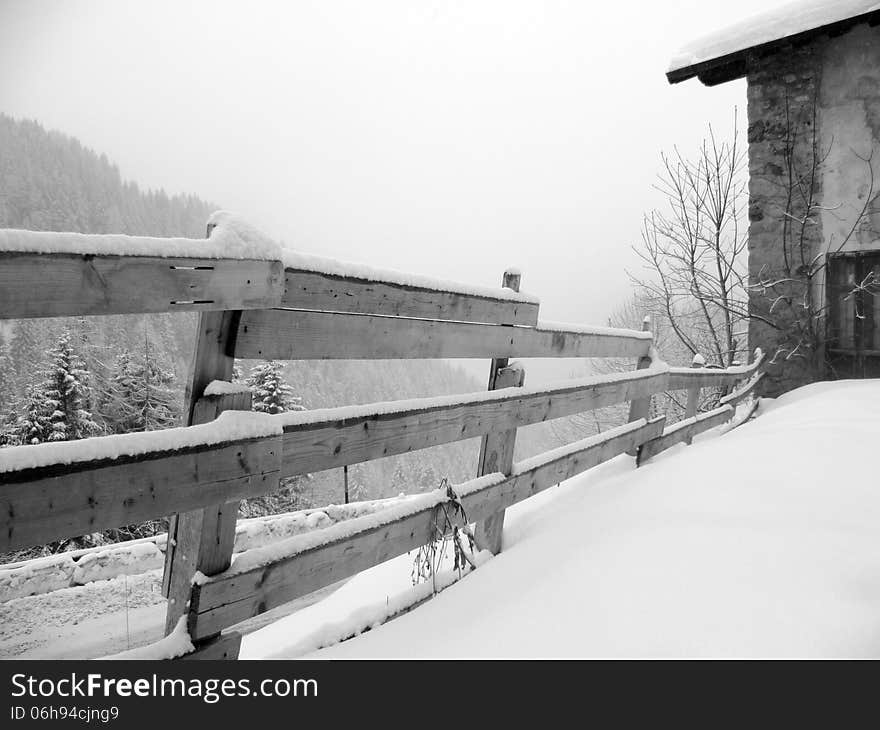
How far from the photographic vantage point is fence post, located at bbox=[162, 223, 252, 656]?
5.38ft

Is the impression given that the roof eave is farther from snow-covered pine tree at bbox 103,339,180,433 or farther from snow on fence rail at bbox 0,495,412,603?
snow-covered pine tree at bbox 103,339,180,433

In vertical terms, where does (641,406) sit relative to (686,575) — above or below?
above

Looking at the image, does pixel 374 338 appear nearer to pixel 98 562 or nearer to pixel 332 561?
pixel 332 561

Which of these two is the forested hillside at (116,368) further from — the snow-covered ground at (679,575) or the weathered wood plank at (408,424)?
the snow-covered ground at (679,575)

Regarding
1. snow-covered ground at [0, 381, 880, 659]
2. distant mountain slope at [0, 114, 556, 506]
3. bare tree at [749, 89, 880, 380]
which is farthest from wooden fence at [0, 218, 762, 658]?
distant mountain slope at [0, 114, 556, 506]

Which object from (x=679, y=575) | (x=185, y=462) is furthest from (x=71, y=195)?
(x=679, y=575)

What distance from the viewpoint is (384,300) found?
6.83 ft

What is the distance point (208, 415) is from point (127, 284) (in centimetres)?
47

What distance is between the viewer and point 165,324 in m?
43.3

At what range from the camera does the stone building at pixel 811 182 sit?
7.20 m

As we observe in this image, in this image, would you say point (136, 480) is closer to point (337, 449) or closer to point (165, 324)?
point (337, 449)

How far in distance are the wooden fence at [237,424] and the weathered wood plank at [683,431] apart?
2.14 meters

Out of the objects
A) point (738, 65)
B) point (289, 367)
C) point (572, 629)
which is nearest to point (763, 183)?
point (738, 65)
